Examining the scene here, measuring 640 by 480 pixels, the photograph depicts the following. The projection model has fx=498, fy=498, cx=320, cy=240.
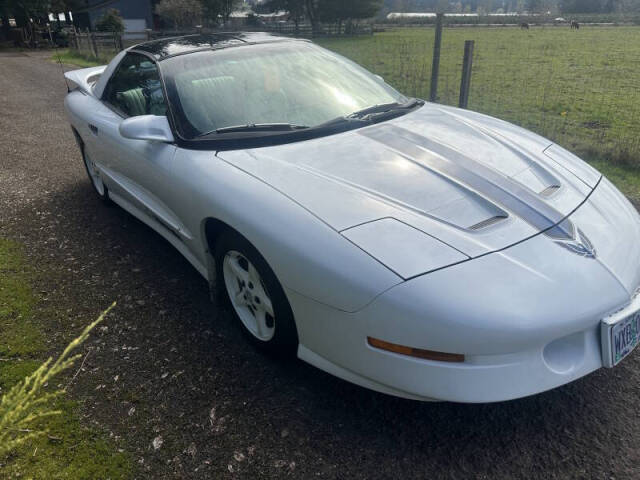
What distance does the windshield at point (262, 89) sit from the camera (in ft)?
9.11

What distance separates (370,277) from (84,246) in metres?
2.77

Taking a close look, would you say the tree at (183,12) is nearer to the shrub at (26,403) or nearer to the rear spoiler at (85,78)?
the rear spoiler at (85,78)

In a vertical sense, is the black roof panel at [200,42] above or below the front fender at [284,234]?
above

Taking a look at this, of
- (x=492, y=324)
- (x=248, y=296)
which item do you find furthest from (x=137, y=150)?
(x=492, y=324)

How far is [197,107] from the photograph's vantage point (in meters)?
2.80

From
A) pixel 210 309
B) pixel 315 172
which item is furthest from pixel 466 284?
pixel 210 309

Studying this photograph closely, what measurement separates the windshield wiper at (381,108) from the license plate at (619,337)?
5.58 ft

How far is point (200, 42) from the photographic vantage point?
3453 millimetres

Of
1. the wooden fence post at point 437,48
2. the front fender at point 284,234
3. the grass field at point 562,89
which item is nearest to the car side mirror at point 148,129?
the front fender at point 284,234

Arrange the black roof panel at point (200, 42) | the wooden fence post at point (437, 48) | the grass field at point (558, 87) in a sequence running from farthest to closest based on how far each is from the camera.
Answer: the grass field at point (558, 87) < the wooden fence post at point (437, 48) < the black roof panel at point (200, 42)

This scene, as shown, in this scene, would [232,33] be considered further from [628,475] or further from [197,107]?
[628,475]

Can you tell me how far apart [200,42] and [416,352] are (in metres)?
2.72

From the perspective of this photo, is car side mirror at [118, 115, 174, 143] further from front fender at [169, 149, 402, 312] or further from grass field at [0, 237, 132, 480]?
grass field at [0, 237, 132, 480]

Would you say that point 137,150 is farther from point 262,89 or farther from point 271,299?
point 271,299
